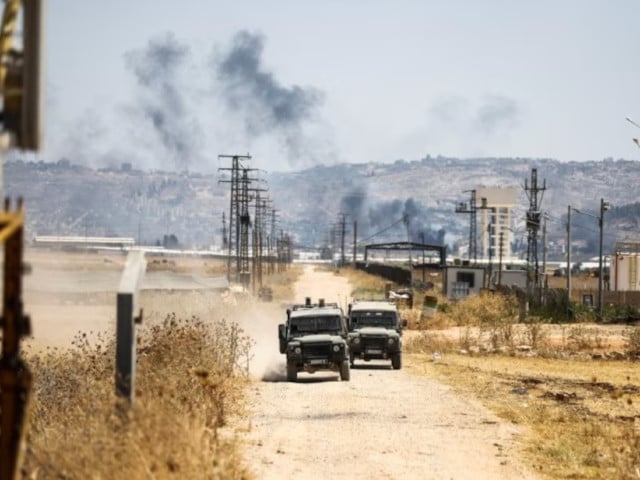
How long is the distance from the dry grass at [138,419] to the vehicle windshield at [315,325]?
8958 mm

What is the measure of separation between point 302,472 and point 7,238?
9.54 meters

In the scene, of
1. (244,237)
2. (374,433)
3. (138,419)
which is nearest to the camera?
(138,419)

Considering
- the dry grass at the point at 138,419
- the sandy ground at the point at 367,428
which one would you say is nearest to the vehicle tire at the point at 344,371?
the sandy ground at the point at 367,428

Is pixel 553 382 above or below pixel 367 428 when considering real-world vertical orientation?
below

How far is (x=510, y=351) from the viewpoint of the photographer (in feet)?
145

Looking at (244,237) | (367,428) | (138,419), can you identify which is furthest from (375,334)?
(244,237)

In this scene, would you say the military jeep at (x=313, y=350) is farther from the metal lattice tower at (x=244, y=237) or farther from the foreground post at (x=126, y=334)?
the metal lattice tower at (x=244, y=237)

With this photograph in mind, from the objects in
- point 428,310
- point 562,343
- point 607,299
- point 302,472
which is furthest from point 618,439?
point 607,299

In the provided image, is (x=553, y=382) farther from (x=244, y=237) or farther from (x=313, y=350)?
(x=244, y=237)

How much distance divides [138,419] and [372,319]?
26.6 metres

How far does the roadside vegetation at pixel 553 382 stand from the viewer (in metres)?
20.0

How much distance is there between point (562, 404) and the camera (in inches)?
1101

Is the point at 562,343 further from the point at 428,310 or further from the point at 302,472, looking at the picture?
the point at 302,472

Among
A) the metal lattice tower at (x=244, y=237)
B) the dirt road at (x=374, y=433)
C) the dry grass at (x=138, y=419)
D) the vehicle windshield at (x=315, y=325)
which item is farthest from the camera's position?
the metal lattice tower at (x=244, y=237)
